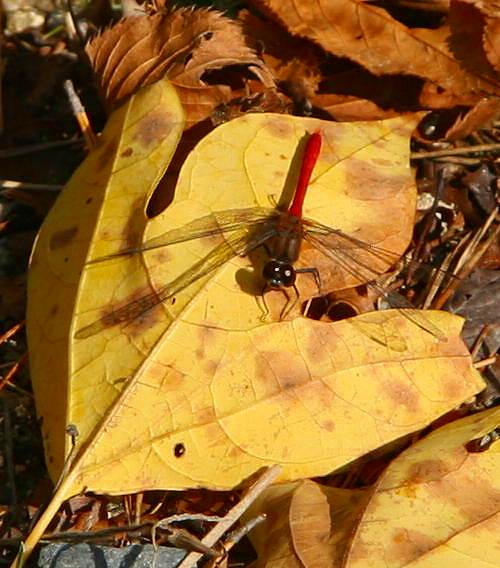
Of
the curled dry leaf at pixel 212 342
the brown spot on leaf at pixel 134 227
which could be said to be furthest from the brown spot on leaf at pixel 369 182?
the brown spot on leaf at pixel 134 227

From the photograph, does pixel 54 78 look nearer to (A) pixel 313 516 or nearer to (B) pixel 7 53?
(B) pixel 7 53

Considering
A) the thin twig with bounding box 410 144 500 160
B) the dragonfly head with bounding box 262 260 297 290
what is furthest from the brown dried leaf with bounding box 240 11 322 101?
the dragonfly head with bounding box 262 260 297 290

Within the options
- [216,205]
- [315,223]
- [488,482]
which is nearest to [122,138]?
[216,205]

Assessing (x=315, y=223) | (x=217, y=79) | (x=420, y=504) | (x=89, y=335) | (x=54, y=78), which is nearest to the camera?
(x=420, y=504)

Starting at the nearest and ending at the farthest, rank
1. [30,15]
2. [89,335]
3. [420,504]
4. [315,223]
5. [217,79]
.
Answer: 1. [420,504]
2. [89,335]
3. [315,223]
4. [217,79]
5. [30,15]

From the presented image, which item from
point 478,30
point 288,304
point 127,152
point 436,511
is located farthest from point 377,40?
point 436,511

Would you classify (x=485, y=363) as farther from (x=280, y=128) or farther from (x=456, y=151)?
(x=280, y=128)

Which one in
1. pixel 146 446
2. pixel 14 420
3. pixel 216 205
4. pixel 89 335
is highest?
pixel 216 205

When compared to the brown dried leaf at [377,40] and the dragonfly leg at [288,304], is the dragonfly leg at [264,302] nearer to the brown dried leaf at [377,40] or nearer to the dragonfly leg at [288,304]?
the dragonfly leg at [288,304]
